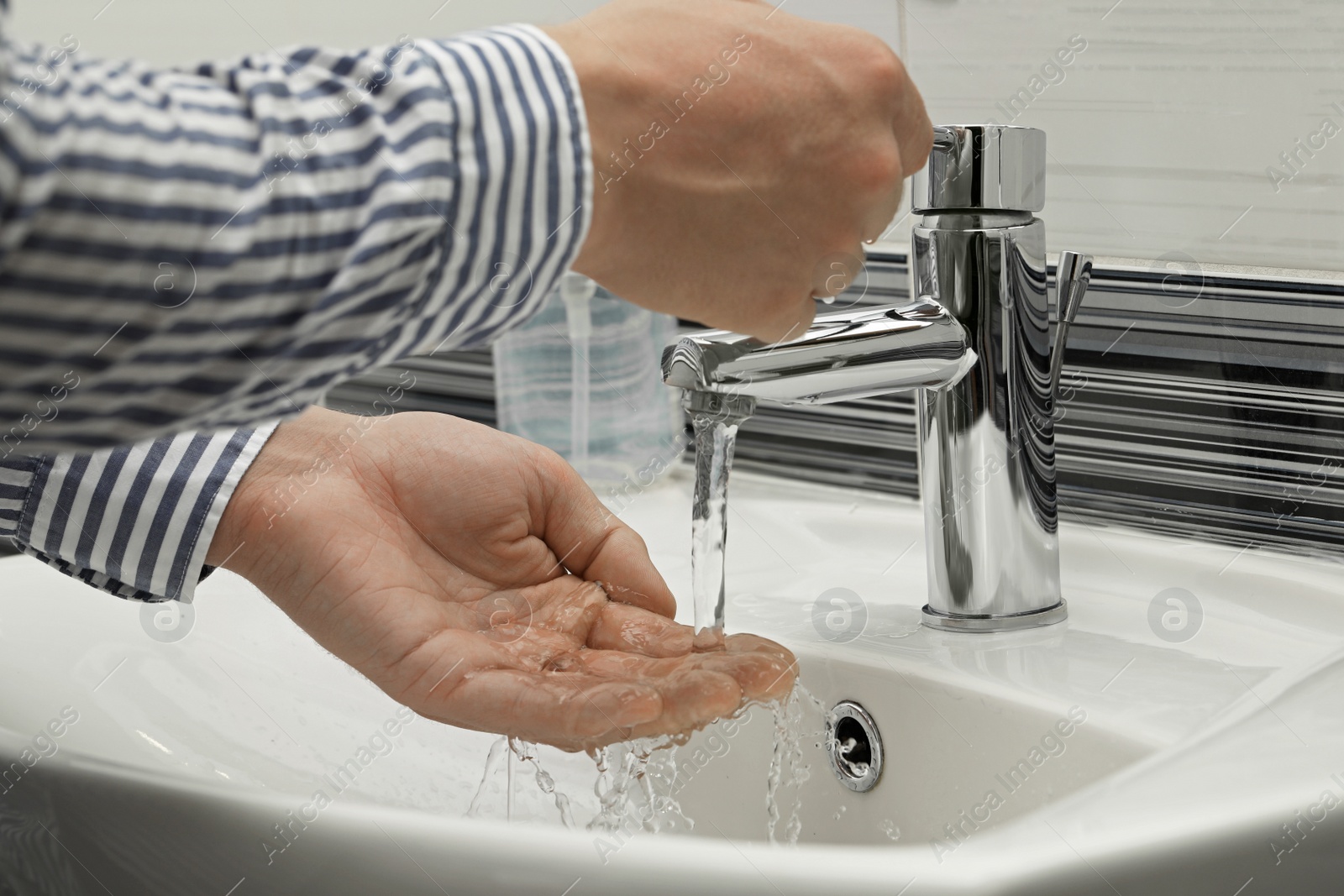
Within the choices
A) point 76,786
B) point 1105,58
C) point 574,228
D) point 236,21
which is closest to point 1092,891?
point 574,228

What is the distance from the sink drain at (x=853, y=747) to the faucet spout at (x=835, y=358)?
146 millimetres

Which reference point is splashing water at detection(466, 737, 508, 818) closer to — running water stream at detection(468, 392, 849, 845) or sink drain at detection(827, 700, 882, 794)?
running water stream at detection(468, 392, 849, 845)

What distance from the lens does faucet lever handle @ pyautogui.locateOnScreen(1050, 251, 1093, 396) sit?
1.76 ft

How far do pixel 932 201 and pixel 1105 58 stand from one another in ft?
0.56

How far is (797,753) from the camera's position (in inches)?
21.4

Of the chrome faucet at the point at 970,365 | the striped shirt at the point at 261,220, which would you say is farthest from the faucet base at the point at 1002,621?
the striped shirt at the point at 261,220

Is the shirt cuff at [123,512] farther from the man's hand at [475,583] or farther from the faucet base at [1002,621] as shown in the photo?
the faucet base at [1002,621]

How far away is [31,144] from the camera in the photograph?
10.3 inches

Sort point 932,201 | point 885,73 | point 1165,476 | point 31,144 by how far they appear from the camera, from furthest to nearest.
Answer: point 1165,476, point 932,201, point 885,73, point 31,144

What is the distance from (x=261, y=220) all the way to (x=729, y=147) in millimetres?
148

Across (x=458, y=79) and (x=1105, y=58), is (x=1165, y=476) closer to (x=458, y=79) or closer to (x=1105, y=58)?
(x=1105, y=58)

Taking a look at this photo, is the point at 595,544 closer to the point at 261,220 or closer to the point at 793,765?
the point at 793,765

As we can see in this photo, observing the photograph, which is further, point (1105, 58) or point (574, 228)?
point (1105, 58)

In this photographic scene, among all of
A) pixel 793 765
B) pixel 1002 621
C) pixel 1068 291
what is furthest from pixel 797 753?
pixel 1068 291
